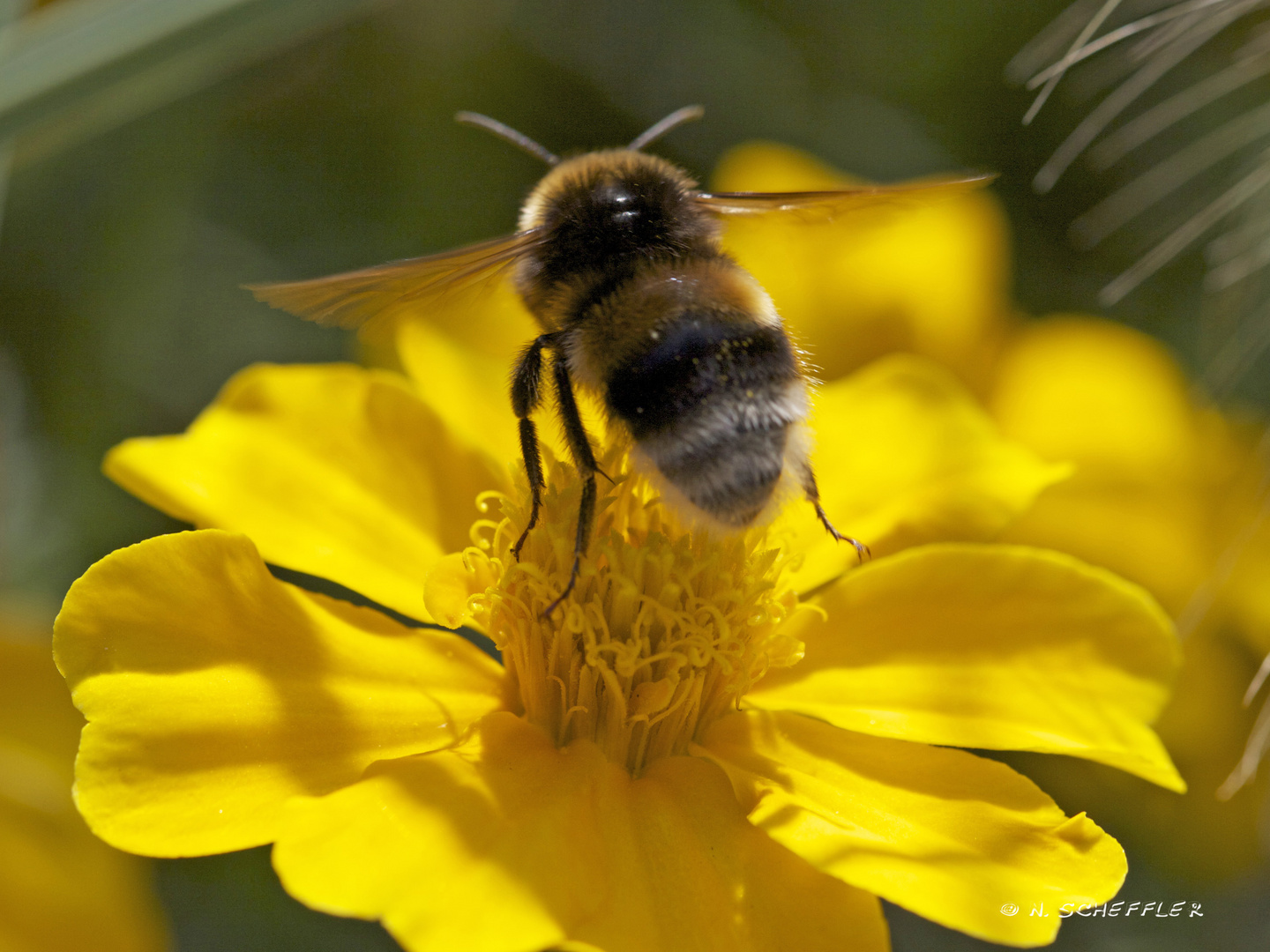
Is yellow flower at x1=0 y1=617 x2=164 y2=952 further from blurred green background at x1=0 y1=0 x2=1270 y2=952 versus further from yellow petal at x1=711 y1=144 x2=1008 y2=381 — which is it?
yellow petal at x1=711 y1=144 x2=1008 y2=381

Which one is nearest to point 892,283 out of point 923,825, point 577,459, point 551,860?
point 577,459

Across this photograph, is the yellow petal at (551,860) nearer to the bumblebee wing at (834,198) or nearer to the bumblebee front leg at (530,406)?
the bumblebee front leg at (530,406)

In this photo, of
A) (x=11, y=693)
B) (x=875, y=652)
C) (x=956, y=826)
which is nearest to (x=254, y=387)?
(x=11, y=693)

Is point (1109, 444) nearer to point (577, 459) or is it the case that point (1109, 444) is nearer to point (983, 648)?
point (983, 648)

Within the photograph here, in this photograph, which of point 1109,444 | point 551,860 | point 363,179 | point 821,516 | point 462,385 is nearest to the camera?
point 551,860

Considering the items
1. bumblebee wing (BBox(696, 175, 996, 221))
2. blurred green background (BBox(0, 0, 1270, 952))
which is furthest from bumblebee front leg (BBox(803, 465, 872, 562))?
blurred green background (BBox(0, 0, 1270, 952))

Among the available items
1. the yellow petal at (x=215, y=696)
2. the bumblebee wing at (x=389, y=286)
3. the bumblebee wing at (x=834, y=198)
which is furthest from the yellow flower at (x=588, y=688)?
the bumblebee wing at (x=834, y=198)
